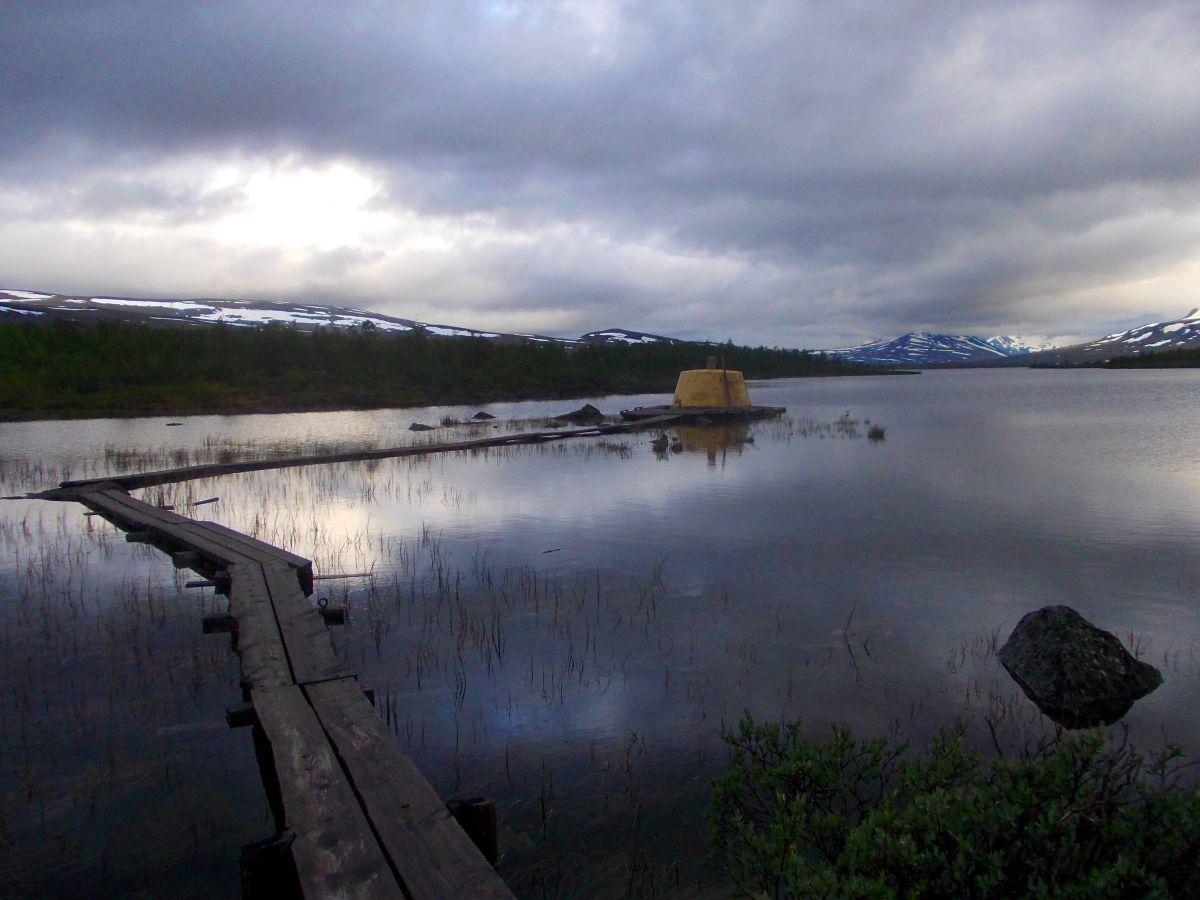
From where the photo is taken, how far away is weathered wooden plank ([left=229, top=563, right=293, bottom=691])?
4469mm

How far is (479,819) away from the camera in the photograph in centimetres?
312

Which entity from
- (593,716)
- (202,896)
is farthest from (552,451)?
(202,896)

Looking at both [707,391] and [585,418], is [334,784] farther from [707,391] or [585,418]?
[707,391]

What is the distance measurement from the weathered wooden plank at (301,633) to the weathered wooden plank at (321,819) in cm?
61

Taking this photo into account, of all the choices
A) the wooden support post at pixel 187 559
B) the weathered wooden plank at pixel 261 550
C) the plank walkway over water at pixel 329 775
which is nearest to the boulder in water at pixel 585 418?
the weathered wooden plank at pixel 261 550

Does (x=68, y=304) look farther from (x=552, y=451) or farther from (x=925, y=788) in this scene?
(x=925, y=788)

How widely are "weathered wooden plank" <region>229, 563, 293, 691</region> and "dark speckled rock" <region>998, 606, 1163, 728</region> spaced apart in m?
4.67

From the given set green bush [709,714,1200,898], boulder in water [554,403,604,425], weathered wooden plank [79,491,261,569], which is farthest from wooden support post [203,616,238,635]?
boulder in water [554,403,604,425]

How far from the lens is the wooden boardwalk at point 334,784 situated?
2.67 meters

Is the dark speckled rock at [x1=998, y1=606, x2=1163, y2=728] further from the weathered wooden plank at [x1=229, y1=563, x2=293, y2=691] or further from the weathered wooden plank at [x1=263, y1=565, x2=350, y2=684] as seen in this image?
the weathered wooden plank at [x1=229, y1=563, x2=293, y2=691]

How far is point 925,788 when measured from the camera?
2982 mm

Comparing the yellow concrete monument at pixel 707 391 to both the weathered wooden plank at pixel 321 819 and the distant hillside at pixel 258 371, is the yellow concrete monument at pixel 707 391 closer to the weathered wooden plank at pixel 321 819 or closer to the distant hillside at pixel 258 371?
the distant hillside at pixel 258 371

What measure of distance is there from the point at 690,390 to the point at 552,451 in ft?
45.8

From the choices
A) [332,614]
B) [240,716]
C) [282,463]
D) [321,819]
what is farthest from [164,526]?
[321,819]
